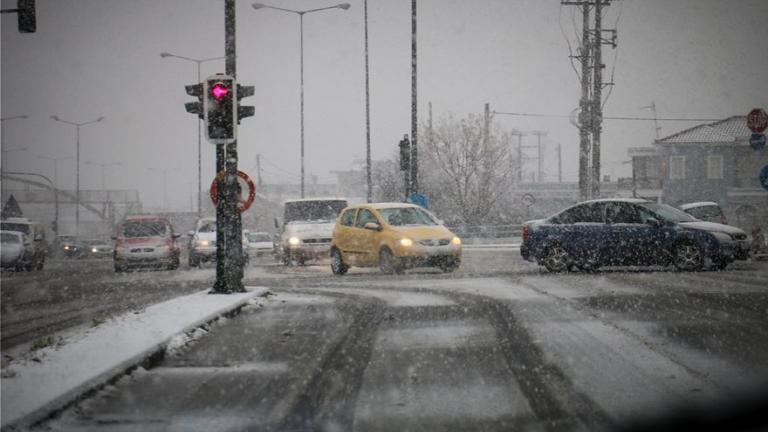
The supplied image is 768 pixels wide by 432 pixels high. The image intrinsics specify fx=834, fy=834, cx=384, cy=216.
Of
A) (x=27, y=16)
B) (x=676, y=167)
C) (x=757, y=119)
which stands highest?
(x=27, y=16)

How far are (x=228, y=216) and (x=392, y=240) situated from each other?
5946 mm

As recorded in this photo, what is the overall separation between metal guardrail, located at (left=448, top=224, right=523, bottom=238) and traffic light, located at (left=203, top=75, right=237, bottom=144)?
38161mm

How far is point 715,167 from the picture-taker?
177 ft

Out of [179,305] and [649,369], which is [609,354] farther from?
[179,305]

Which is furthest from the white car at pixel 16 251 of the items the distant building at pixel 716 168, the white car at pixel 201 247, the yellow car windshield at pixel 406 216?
the distant building at pixel 716 168

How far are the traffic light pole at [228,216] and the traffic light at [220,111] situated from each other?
1.07ft

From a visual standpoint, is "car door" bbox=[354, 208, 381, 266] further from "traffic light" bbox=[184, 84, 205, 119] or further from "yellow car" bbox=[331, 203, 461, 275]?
"traffic light" bbox=[184, 84, 205, 119]

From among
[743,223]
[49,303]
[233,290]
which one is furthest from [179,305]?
[743,223]

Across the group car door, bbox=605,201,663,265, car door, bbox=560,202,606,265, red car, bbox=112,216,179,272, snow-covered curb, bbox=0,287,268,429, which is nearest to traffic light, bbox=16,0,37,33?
snow-covered curb, bbox=0,287,268,429

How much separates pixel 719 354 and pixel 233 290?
762cm

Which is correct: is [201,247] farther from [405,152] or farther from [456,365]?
[456,365]

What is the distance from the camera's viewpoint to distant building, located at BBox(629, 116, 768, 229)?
52.5 metres

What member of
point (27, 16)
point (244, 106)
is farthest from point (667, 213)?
point (27, 16)

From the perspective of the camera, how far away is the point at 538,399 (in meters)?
5.67
